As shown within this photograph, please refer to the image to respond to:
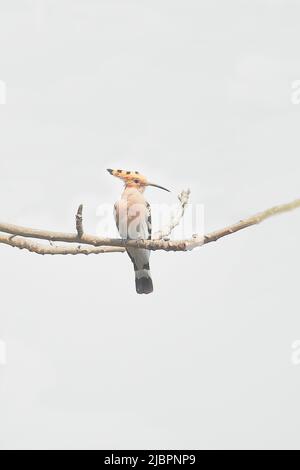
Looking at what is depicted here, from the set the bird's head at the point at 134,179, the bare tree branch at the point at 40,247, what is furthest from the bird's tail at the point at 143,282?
the bare tree branch at the point at 40,247

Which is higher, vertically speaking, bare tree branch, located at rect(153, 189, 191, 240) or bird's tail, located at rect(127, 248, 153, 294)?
bird's tail, located at rect(127, 248, 153, 294)

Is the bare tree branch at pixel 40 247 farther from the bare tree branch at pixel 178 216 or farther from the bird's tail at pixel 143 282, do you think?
the bird's tail at pixel 143 282

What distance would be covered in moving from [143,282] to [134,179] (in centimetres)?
216

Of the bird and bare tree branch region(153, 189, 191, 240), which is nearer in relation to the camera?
bare tree branch region(153, 189, 191, 240)

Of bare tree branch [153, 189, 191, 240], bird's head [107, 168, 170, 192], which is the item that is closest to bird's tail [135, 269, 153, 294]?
bird's head [107, 168, 170, 192]

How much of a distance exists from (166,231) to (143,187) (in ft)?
7.17

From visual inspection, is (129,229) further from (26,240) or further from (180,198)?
(26,240)

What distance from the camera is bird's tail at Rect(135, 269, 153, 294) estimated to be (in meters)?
11.1

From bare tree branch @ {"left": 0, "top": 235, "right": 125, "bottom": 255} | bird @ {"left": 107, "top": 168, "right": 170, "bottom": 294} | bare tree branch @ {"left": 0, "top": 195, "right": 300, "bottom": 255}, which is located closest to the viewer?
bare tree branch @ {"left": 0, "top": 195, "right": 300, "bottom": 255}

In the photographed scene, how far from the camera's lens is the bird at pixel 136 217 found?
9.56 m

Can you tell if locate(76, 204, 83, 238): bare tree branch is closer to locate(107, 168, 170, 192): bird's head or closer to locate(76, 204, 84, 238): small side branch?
locate(76, 204, 84, 238): small side branch

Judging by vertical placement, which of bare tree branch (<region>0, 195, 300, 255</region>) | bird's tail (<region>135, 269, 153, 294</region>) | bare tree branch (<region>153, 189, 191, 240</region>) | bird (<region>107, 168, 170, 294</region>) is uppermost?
bird (<region>107, 168, 170, 294</region>)

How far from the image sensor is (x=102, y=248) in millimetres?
6336
